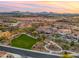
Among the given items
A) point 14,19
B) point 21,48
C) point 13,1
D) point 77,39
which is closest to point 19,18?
point 14,19

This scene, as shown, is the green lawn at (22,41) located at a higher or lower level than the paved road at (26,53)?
higher

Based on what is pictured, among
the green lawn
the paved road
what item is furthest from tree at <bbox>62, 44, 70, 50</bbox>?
the green lawn

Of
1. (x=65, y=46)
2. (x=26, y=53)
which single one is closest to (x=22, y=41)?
(x=26, y=53)

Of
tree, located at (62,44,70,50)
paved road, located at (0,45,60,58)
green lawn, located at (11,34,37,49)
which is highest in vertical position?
green lawn, located at (11,34,37,49)

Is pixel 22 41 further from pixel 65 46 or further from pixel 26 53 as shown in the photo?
pixel 65 46

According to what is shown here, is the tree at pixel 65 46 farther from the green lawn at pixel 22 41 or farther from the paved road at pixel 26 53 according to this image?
the green lawn at pixel 22 41

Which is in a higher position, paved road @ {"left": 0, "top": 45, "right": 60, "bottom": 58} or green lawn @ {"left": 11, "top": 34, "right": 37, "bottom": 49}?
green lawn @ {"left": 11, "top": 34, "right": 37, "bottom": 49}

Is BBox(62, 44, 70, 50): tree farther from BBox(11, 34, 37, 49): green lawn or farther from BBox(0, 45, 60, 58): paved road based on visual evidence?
BBox(11, 34, 37, 49): green lawn

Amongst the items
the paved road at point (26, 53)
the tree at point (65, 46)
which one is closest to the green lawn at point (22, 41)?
the paved road at point (26, 53)

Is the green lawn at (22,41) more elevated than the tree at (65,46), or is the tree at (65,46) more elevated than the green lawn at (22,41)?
the green lawn at (22,41)

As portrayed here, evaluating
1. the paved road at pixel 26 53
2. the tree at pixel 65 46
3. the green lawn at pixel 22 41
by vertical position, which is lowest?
the paved road at pixel 26 53

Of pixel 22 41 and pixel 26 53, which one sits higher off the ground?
pixel 22 41
